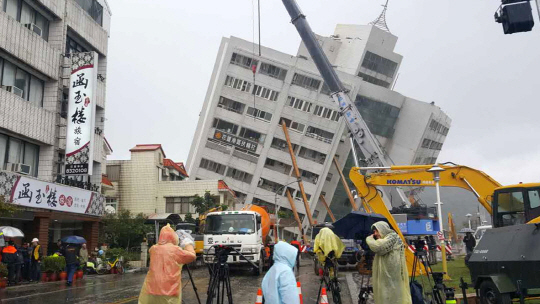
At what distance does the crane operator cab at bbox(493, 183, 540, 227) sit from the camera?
10.8 meters

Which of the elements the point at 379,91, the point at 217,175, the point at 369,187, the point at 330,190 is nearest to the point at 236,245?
the point at 369,187

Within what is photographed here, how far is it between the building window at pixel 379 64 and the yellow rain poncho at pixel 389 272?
64.2m

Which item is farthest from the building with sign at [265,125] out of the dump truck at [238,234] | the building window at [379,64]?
the dump truck at [238,234]

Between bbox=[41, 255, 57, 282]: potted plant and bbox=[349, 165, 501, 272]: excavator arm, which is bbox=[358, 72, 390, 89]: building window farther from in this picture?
bbox=[41, 255, 57, 282]: potted plant

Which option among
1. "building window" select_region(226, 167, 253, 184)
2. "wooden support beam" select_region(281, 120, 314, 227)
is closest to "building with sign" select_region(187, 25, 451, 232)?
"building window" select_region(226, 167, 253, 184)

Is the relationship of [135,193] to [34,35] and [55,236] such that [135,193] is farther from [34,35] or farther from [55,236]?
[34,35]

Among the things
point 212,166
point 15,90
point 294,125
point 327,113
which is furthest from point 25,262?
point 327,113

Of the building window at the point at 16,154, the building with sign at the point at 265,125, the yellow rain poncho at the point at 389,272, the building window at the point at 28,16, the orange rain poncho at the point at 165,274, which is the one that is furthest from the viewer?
the building with sign at the point at 265,125

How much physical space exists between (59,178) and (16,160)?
2712mm

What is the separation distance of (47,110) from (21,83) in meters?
1.97

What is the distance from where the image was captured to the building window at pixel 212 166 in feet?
202

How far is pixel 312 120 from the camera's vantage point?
61.8 meters

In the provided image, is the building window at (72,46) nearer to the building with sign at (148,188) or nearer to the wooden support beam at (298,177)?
the building with sign at (148,188)

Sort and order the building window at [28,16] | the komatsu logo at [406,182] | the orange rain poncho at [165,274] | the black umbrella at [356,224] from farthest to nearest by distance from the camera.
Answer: the building window at [28,16] → the komatsu logo at [406,182] → the black umbrella at [356,224] → the orange rain poncho at [165,274]
